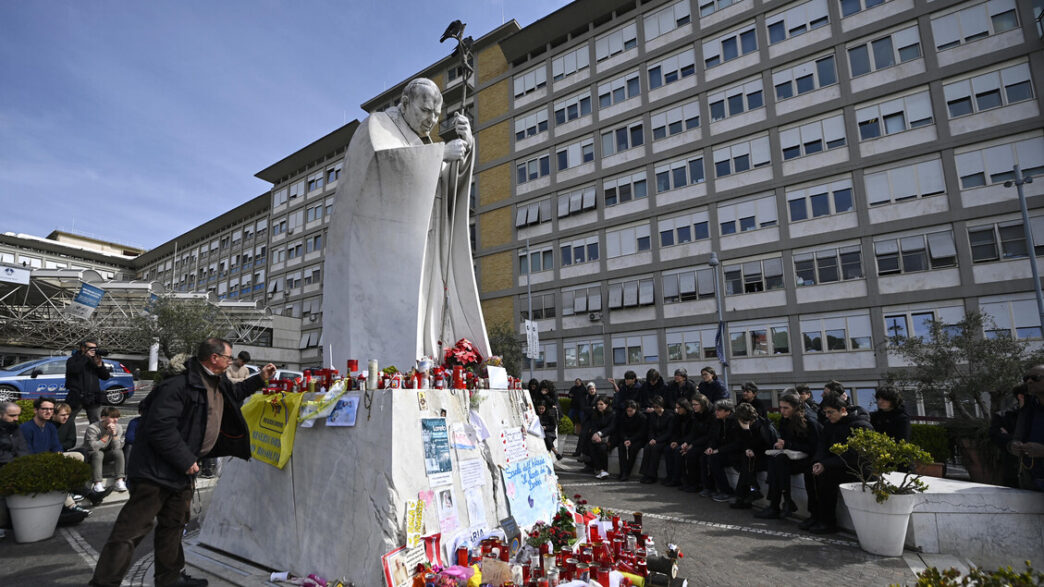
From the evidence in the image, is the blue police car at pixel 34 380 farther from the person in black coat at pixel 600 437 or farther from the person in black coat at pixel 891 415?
the person in black coat at pixel 891 415

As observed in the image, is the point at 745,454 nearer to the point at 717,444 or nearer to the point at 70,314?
the point at 717,444

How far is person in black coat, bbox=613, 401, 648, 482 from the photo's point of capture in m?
9.91

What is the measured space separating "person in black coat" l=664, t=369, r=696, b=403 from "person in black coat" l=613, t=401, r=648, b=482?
0.85 meters

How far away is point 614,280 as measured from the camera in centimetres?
2991

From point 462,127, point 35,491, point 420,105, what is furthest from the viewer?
point 420,105

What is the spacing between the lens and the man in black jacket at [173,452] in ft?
11.7

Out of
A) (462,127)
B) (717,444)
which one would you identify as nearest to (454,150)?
(462,127)

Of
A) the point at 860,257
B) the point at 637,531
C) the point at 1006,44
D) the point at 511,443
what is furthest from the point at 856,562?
the point at 1006,44

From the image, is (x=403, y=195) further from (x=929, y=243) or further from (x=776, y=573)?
(x=929, y=243)

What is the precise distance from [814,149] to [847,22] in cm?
592

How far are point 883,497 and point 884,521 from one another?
0.82 feet

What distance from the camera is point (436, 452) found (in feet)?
13.8

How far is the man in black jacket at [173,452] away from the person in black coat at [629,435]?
7334 mm

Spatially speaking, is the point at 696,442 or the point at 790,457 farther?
the point at 696,442
